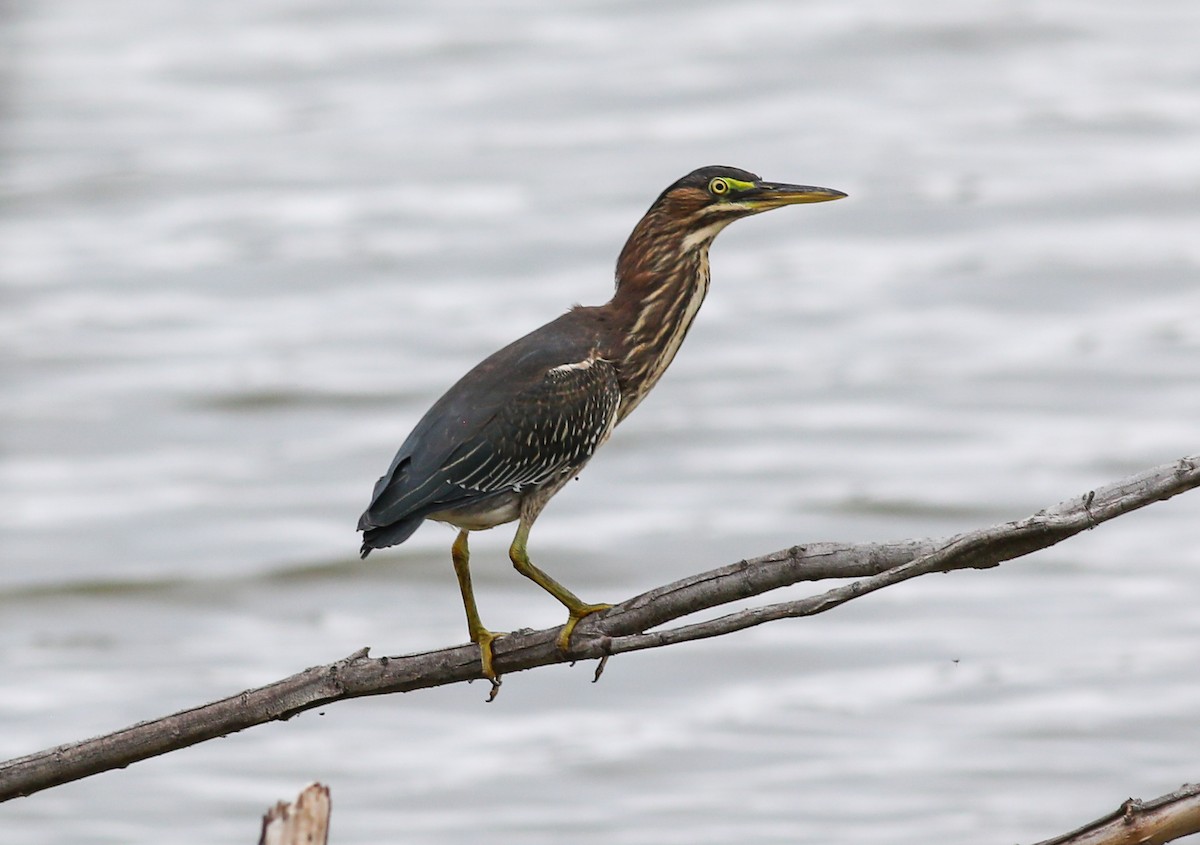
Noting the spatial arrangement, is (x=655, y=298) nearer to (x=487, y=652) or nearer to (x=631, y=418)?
(x=487, y=652)

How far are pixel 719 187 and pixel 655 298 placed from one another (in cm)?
41

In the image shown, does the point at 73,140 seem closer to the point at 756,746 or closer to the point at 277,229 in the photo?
the point at 277,229

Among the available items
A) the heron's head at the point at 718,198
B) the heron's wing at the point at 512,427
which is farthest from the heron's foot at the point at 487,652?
the heron's head at the point at 718,198

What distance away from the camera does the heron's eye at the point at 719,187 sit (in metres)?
6.69

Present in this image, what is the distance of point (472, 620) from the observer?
247 inches


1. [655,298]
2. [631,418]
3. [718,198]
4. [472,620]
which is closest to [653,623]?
[472,620]

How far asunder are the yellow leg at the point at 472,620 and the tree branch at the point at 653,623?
0.04m

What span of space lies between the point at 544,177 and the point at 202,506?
6726 millimetres

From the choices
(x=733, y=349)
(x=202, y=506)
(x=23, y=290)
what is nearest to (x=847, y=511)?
Result: (x=733, y=349)

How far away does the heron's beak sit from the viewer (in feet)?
21.5

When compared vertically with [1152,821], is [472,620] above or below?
above

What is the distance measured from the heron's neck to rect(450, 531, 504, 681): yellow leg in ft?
2.41

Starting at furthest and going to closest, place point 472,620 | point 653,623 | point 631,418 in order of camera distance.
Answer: point 631,418 → point 472,620 → point 653,623

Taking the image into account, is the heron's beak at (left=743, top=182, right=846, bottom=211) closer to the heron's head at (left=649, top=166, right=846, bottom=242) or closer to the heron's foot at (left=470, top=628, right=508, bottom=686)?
the heron's head at (left=649, top=166, right=846, bottom=242)
